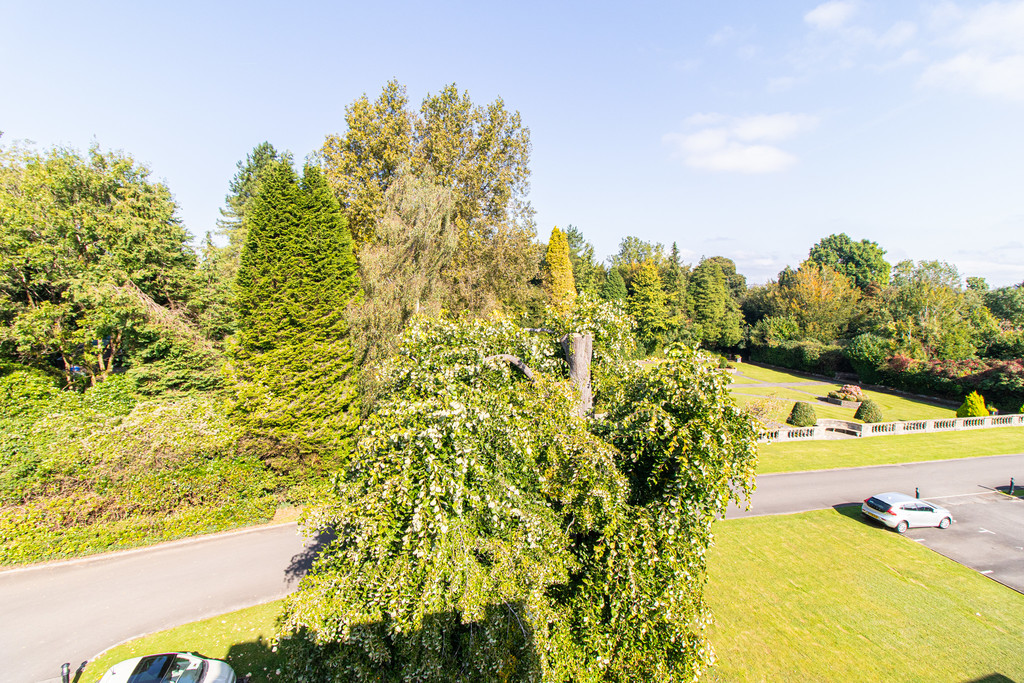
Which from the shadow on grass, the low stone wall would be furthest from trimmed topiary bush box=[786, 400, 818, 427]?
the shadow on grass

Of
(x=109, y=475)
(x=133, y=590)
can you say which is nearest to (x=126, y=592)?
(x=133, y=590)

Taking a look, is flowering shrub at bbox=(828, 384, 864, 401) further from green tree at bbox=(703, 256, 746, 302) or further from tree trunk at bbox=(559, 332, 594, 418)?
green tree at bbox=(703, 256, 746, 302)

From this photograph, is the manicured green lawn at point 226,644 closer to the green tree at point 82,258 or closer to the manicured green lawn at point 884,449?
the green tree at point 82,258

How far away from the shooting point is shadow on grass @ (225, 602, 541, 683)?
6902mm

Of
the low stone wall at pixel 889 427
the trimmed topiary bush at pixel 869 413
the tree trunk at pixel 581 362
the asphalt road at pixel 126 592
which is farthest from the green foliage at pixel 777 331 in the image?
the asphalt road at pixel 126 592

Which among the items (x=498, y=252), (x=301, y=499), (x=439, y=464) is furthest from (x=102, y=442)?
(x=498, y=252)

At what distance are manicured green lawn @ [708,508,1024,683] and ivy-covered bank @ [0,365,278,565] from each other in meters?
16.6

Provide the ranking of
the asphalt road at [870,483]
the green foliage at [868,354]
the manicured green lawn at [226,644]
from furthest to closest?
the green foliage at [868,354], the asphalt road at [870,483], the manicured green lawn at [226,644]

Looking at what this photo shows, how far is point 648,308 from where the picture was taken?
59.0 m

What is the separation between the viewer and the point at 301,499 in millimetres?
17141

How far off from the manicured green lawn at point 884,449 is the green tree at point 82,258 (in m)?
31.9

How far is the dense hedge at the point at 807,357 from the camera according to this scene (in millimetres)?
50062

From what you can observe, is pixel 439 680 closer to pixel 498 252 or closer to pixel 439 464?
pixel 439 464

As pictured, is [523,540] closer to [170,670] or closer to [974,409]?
[170,670]
